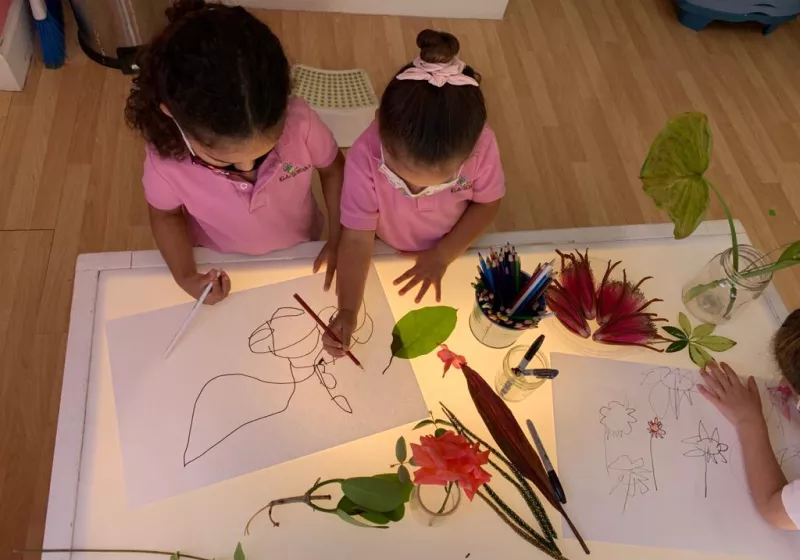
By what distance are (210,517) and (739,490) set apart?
2.11 feet

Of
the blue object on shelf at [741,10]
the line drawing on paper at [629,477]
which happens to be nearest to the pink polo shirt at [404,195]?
the line drawing on paper at [629,477]

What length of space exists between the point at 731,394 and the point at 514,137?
1203mm

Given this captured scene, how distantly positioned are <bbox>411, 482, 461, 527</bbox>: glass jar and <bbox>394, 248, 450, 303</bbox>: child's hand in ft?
0.84

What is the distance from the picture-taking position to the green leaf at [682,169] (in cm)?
72

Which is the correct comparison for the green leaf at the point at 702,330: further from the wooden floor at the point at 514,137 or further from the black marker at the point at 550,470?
the wooden floor at the point at 514,137

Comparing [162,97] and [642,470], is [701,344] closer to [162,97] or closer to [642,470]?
[642,470]

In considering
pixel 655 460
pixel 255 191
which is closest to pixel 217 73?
pixel 255 191

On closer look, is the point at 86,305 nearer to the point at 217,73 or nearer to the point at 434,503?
the point at 217,73

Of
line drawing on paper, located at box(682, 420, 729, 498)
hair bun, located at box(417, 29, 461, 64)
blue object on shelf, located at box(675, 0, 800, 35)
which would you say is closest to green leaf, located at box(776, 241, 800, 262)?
line drawing on paper, located at box(682, 420, 729, 498)

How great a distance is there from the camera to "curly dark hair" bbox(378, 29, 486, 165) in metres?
0.69

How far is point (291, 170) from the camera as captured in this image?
0.87m

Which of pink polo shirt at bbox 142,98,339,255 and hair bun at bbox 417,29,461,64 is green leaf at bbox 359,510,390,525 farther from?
hair bun at bbox 417,29,461,64

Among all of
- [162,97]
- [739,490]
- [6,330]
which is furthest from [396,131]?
[6,330]

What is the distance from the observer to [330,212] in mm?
984
